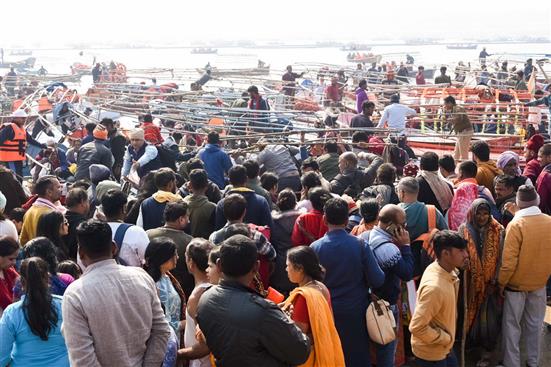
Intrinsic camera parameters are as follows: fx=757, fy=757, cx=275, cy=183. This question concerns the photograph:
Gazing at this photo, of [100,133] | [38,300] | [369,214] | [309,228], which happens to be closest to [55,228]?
[38,300]

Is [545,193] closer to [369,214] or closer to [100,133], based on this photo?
[369,214]

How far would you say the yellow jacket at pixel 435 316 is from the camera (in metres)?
4.53

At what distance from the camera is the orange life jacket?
11125 millimetres

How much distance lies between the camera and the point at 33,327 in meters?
3.81

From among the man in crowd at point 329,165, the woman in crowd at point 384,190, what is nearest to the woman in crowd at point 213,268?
the woman in crowd at point 384,190

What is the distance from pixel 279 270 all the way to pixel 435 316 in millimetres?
1560

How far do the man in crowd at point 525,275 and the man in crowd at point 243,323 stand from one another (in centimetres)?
265

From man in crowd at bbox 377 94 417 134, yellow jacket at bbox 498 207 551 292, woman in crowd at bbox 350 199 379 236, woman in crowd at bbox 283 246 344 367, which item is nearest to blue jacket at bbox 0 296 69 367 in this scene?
woman in crowd at bbox 283 246 344 367

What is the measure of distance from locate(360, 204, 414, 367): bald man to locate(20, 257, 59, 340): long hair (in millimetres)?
2178

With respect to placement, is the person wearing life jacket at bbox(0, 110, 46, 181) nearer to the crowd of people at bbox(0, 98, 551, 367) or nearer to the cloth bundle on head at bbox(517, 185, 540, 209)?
the crowd of people at bbox(0, 98, 551, 367)

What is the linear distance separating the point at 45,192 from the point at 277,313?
10.2 ft

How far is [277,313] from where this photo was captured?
11.2 feet

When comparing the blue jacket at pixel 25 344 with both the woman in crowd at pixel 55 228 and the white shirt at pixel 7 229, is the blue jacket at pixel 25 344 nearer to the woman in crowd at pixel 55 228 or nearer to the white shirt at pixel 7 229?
the woman in crowd at pixel 55 228

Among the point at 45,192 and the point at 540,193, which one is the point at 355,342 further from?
the point at 540,193
